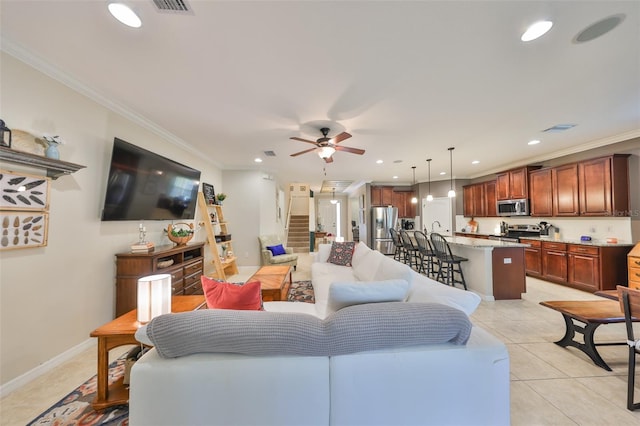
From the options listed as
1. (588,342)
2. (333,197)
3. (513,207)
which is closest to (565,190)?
(513,207)

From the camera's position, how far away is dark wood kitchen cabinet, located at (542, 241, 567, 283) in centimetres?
449

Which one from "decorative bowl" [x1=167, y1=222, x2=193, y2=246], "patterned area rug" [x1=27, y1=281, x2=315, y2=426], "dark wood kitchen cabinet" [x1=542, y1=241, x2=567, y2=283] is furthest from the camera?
"dark wood kitchen cabinet" [x1=542, y1=241, x2=567, y2=283]

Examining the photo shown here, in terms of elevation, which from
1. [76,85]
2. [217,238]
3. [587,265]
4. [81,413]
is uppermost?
[76,85]

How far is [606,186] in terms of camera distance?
405 cm

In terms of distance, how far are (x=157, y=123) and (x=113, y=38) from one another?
1.70m

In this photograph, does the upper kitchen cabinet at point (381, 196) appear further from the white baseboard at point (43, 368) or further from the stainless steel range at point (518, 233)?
the white baseboard at point (43, 368)

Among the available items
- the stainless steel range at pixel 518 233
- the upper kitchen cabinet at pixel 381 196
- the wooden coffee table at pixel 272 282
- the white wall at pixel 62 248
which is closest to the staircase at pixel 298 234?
the upper kitchen cabinet at pixel 381 196

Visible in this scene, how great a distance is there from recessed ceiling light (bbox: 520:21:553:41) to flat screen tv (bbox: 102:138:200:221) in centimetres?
380

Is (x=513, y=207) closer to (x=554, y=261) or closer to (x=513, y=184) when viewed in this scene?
(x=513, y=184)

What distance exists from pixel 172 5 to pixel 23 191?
1.85 metres

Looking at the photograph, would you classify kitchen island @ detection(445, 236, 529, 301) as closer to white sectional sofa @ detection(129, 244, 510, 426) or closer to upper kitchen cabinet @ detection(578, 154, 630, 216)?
upper kitchen cabinet @ detection(578, 154, 630, 216)

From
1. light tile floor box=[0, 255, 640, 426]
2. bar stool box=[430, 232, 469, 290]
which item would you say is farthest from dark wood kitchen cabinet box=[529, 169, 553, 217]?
light tile floor box=[0, 255, 640, 426]

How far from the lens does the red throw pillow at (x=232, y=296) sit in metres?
1.64

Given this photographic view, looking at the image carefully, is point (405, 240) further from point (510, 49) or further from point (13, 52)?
point (13, 52)
